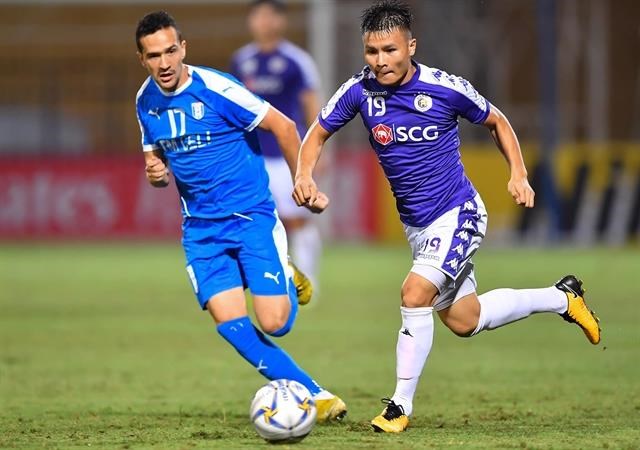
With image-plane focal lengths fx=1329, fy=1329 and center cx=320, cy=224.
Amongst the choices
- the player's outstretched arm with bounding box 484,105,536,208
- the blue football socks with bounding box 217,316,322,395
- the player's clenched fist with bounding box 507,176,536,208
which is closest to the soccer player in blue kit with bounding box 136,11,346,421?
the blue football socks with bounding box 217,316,322,395

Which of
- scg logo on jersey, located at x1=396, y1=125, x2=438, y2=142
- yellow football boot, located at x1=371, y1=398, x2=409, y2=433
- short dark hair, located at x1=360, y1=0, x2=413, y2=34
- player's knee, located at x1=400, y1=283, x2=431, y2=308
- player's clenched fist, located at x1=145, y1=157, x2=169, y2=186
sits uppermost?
short dark hair, located at x1=360, y1=0, x2=413, y2=34

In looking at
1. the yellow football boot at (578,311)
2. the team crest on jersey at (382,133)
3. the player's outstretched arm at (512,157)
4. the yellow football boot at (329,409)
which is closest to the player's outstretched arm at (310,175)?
the team crest on jersey at (382,133)

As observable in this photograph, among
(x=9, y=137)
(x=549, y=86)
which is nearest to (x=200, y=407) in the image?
(x=549, y=86)

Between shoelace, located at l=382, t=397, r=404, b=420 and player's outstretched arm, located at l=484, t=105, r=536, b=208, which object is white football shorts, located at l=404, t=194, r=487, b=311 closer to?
player's outstretched arm, located at l=484, t=105, r=536, b=208

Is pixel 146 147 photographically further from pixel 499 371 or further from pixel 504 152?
pixel 499 371

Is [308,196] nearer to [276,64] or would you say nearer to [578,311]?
[578,311]

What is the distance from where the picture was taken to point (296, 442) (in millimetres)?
6023

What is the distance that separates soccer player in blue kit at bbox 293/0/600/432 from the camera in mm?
6574

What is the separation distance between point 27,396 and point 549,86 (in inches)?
613

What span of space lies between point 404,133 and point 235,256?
45.0 inches

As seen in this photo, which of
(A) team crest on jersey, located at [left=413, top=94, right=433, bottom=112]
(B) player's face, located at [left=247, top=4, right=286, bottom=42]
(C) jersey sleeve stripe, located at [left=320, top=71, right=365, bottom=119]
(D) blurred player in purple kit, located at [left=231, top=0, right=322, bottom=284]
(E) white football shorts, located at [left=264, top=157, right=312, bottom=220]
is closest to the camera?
(A) team crest on jersey, located at [left=413, top=94, right=433, bottom=112]

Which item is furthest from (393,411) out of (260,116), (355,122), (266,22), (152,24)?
(355,122)

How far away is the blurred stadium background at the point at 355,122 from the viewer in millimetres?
22031

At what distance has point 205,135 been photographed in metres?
7.11
